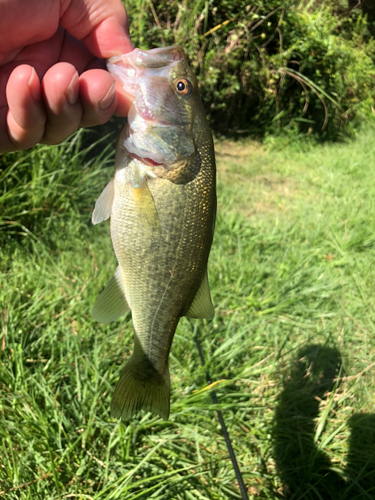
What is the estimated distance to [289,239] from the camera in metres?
4.18

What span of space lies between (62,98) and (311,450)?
7.87 ft

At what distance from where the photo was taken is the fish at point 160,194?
1.43m

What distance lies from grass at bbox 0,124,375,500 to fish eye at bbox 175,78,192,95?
170cm

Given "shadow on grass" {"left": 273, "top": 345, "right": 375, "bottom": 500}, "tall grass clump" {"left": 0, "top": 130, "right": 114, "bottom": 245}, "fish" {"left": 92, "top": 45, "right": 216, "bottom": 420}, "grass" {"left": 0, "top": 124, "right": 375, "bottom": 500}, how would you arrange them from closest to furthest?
"fish" {"left": 92, "top": 45, "right": 216, "bottom": 420}
"grass" {"left": 0, "top": 124, "right": 375, "bottom": 500}
"shadow on grass" {"left": 273, "top": 345, "right": 375, "bottom": 500}
"tall grass clump" {"left": 0, "top": 130, "right": 114, "bottom": 245}

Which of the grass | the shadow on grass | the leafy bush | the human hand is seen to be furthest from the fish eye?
the leafy bush

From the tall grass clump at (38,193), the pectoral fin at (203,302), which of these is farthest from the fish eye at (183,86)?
the tall grass clump at (38,193)

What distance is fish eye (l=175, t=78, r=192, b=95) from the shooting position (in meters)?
1.50

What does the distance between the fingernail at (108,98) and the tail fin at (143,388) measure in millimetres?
1085

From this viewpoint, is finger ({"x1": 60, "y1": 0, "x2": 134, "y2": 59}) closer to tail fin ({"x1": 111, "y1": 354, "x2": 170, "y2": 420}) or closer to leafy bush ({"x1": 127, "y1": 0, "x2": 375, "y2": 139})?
tail fin ({"x1": 111, "y1": 354, "x2": 170, "y2": 420})

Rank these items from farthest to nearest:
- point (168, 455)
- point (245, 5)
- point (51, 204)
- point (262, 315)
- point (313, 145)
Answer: point (313, 145)
point (245, 5)
point (51, 204)
point (262, 315)
point (168, 455)

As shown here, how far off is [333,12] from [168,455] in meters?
11.3

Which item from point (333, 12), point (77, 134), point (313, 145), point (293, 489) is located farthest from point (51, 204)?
point (333, 12)

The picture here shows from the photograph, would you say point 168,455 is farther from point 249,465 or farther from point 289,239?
point 289,239

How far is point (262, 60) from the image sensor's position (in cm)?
661
